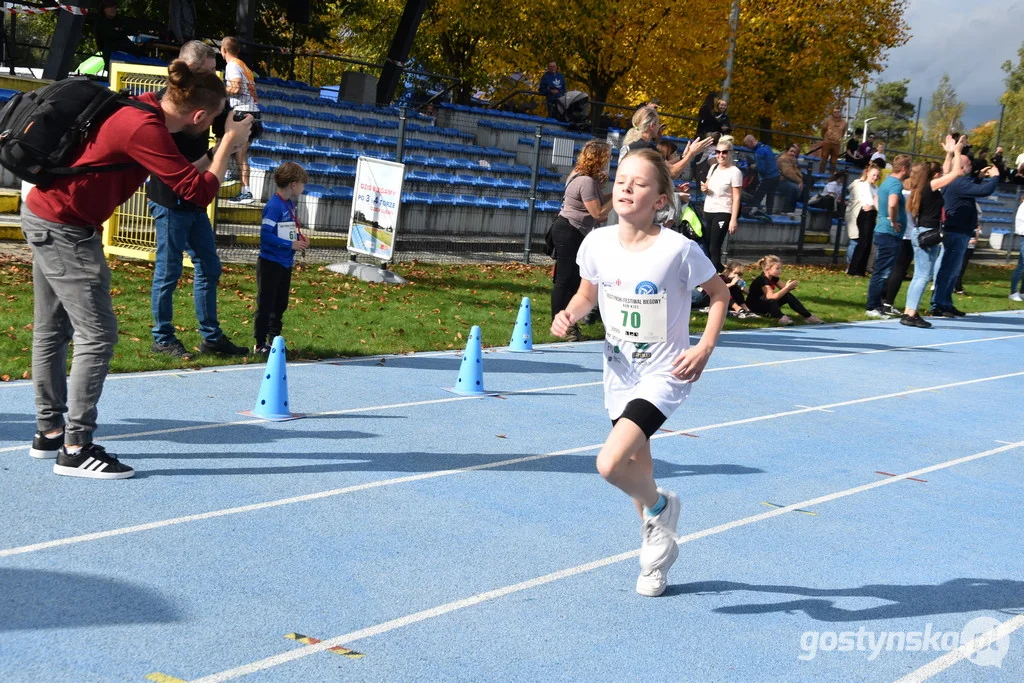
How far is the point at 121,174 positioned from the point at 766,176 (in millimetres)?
21606

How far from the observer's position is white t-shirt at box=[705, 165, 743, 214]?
47.5 feet

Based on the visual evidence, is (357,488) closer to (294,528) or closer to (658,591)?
(294,528)

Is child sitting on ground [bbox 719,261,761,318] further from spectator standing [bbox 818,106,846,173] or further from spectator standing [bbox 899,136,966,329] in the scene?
spectator standing [bbox 818,106,846,173]

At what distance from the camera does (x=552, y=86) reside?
91.1 ft

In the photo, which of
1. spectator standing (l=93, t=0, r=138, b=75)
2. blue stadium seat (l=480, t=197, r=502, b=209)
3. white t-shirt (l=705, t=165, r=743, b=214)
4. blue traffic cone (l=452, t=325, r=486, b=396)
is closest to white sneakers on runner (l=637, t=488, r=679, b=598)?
blue traffic cone (l=452, t=325, r=486, b=396)

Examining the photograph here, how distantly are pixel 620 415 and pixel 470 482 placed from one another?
1866mm

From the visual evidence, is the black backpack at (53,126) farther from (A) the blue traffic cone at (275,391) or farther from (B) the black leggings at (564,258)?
(B) the black leggings at (564,258)

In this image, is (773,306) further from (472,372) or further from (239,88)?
(239,88)

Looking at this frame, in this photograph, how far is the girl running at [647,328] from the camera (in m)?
4.56

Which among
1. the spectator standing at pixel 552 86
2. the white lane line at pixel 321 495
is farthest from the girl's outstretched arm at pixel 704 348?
the spectator standing at pixel 552 86

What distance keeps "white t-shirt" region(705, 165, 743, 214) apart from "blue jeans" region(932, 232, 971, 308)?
3.44 m

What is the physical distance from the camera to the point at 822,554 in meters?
5.61

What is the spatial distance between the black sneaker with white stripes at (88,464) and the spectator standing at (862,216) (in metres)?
17.5

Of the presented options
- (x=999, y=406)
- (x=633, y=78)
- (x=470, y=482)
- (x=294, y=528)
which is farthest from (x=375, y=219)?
(x=633, y=78)
